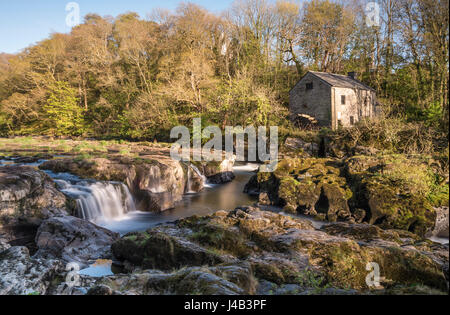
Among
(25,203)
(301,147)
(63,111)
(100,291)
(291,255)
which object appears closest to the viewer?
(100,291)

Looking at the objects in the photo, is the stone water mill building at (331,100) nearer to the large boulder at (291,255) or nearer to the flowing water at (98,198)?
the flowing water at (98,198)

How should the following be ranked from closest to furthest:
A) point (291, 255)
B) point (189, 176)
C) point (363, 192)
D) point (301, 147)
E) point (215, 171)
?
point (291, 255) < point (363, 192) < point (189, 176) < point (215, 171) < point (301, 147)

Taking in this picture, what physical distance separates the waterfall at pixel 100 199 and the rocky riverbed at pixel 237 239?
0.42m

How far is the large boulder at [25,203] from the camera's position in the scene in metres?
7.24

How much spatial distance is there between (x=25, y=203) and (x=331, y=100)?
2433 centimetres

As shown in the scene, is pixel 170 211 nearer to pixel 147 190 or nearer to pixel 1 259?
pixel 147 190

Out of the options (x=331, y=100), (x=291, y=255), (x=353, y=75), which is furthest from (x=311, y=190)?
(x=353, y=75)

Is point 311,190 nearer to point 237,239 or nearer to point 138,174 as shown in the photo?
point 237,239

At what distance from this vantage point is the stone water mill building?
2616 centimetres

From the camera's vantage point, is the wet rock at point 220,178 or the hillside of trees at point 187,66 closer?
the wet rock at point 220,178

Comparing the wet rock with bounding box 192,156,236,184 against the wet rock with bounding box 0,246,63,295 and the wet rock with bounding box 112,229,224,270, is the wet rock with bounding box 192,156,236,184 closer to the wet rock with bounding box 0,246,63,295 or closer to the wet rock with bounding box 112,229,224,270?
the wet rock with bounding box 112,229,224,270

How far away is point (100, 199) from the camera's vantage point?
10.3 meters

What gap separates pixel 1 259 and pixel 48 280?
89 cm

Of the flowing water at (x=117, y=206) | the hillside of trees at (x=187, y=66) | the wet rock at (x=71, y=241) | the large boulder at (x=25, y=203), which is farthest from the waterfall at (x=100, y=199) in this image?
the hillside of trees at (x=187, y=66)
